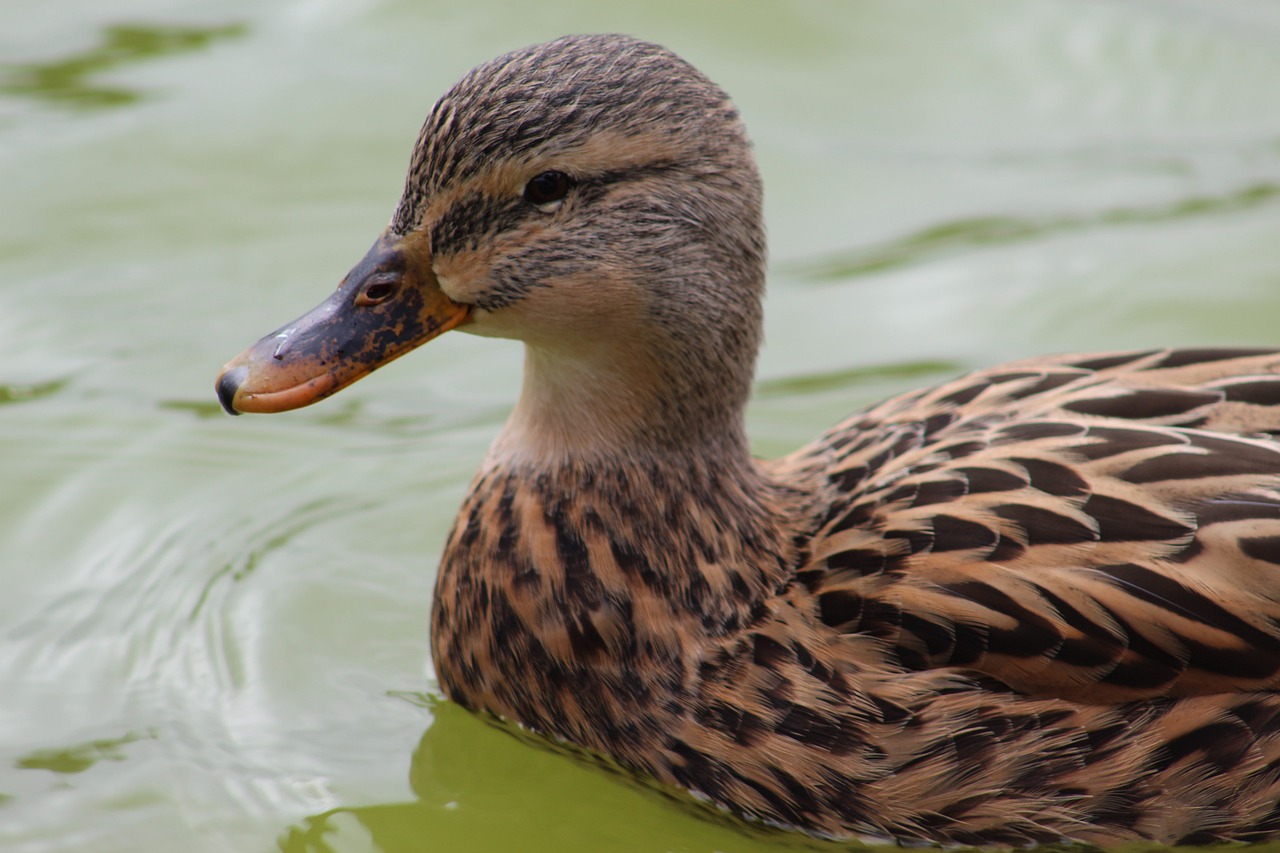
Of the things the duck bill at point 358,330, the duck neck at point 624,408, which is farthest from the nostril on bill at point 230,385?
the duck neck at point 624,408

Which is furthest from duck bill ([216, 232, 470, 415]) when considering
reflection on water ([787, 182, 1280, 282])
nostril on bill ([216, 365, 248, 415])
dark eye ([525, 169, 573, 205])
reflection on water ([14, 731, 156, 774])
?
reflection on water ([787, 182, 1280, 282])

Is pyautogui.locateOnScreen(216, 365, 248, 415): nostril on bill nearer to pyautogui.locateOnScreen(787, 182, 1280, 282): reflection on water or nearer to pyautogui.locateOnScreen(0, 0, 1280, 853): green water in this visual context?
pyautogui.locateOnScreen(0, 0, 1280, 853): green water

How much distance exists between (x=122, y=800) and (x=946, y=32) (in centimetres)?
512

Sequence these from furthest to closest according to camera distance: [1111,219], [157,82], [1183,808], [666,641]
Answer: [157,82] < [1111,219] < [666,641] < [1183,808]

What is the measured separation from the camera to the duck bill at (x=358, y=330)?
3938 mm

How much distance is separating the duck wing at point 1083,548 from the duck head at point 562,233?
0.61m

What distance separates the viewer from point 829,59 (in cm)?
768

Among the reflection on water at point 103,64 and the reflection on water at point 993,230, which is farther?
the reflection on water at point 103,64

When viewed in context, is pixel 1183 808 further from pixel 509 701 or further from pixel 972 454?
pixel 509 701

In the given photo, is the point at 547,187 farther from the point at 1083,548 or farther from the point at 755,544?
the point at 1083,548

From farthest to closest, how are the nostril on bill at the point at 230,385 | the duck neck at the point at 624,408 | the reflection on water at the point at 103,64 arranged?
the reflection on water at the point at 103,64, the duck neck at the point at 624,408, the nostril on bill at the point at 230,385

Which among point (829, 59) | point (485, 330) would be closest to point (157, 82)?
point (829, 59)

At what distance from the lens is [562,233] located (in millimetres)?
3910

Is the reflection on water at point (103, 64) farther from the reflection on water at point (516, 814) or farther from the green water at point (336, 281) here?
the reflection on water at point (516, 814)
